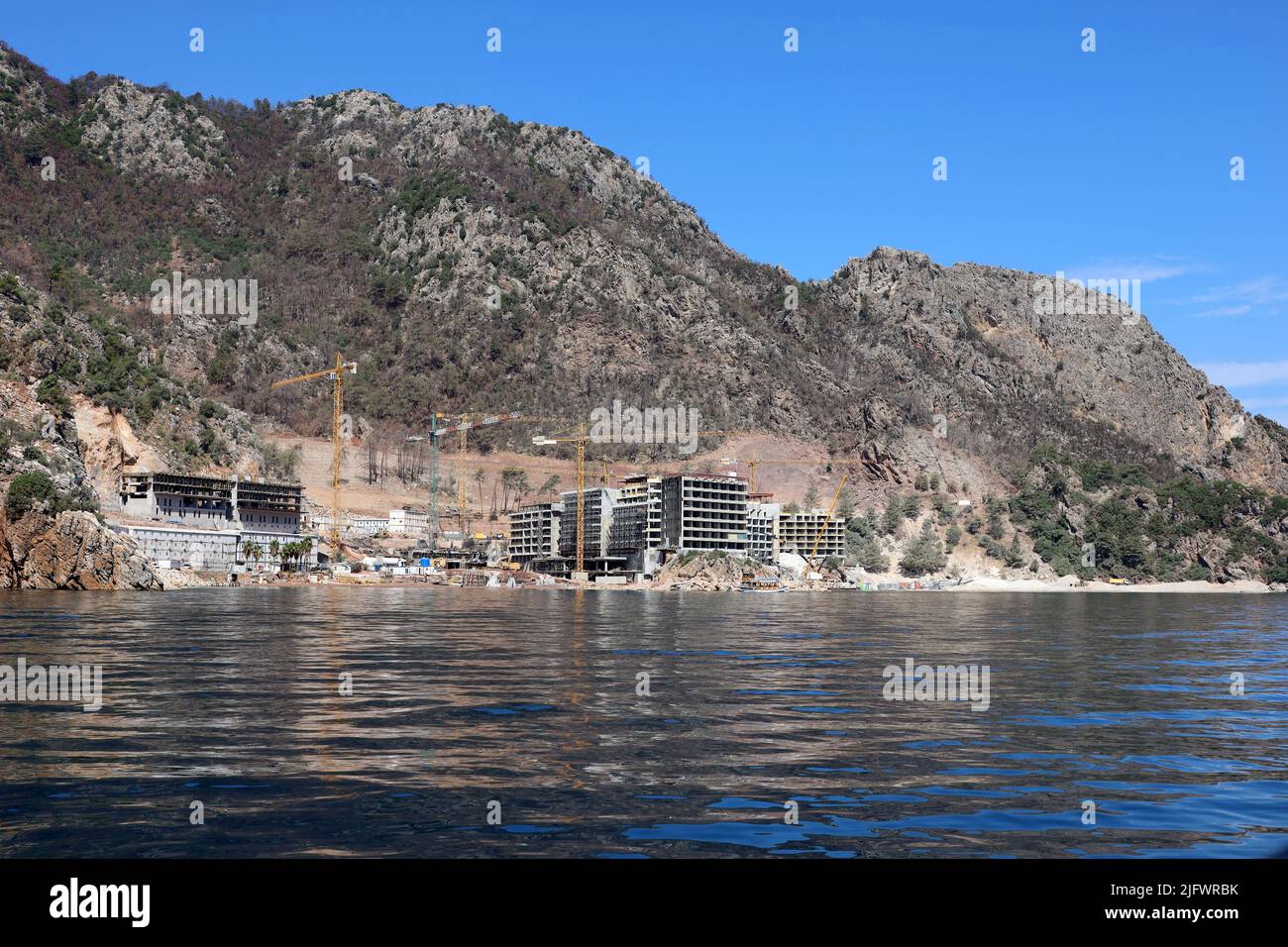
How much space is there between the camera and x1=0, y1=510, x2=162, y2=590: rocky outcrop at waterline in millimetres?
112375

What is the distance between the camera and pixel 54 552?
375 feet

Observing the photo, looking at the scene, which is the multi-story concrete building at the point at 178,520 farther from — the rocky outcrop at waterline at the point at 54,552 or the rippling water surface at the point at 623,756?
the rippling water surface at the point at 623,756

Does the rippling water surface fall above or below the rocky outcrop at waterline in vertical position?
below

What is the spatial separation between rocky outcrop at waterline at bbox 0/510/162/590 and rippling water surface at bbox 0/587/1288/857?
6517 centimetres

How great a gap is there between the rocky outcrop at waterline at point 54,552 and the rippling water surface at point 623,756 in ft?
214

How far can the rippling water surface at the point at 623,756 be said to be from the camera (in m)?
17.3

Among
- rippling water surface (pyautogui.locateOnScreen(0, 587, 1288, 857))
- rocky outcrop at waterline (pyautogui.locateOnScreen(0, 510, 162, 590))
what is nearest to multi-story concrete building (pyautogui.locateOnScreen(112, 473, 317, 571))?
rocky outcrop at waterline (pyautogui.locateOnScreen(0, 510, 162, 590))

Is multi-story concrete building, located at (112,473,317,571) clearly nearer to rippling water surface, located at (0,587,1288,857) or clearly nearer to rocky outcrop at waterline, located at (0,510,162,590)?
rocky outcrop at waterline, located at (0,510,162,590)

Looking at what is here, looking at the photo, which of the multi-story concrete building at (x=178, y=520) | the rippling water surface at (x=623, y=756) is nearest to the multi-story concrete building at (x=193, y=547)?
the multi-story concrete building at (x=178, y=520)

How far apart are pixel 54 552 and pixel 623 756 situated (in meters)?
108

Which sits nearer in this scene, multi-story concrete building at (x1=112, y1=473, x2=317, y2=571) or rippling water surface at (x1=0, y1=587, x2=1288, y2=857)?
rippling water surface at (x1=0, y1=587, x2=1288, y2=857)
